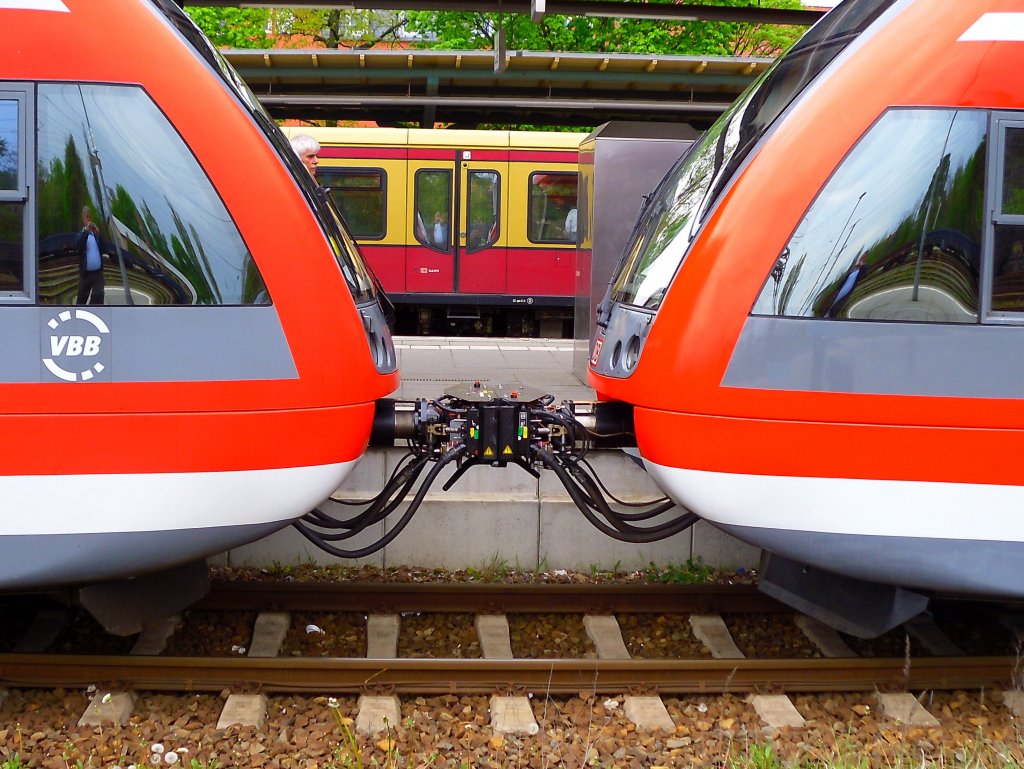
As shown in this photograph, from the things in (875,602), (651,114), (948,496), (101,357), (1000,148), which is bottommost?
(875,602)

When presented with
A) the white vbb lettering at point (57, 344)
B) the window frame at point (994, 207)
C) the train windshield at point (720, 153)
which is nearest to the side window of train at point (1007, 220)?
the window frame at point (994, 207)

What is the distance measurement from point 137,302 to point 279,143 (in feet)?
2.91

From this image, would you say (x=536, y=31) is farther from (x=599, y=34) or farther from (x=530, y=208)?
(x=530, y=208)

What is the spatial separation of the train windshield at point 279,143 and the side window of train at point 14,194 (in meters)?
0.65

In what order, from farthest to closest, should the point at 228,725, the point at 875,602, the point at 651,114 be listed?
the point at 651,114 → the point at 875,602 → the point at 228,725

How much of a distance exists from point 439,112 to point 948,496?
9598 millimetres

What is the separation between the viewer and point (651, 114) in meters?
10.6

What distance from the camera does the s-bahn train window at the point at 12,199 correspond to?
11.6 ft

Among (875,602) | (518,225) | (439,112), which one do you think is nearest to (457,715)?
(875,602)

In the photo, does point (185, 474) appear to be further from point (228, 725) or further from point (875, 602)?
point (875, 602)

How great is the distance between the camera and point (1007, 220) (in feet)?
11.8

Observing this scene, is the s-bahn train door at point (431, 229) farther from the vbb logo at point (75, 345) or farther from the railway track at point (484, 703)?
the vbb logo at point (75, 345)

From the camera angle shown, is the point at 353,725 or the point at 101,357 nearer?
the point at 101,357

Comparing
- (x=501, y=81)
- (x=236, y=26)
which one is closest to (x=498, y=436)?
(x=501, y=81)
